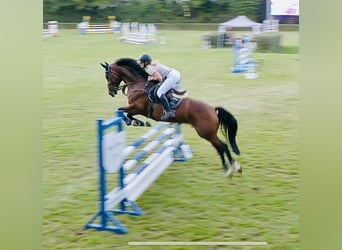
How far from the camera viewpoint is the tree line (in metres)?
2.48

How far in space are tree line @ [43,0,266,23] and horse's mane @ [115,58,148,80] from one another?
0.19 meters

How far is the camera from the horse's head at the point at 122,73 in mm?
Result: 2492

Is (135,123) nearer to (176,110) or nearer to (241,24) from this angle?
(176,110)

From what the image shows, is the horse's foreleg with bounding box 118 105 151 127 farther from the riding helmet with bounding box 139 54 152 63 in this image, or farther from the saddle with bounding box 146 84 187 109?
the riding helmet with bounding box 139 54 152 63

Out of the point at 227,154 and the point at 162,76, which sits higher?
the point at 162,76

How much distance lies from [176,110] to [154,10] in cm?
49

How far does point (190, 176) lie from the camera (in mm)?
2504

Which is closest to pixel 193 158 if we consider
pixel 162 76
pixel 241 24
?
pixel 162 76

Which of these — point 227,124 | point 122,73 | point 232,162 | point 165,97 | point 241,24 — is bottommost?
point 232,162

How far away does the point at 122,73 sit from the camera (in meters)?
2.50

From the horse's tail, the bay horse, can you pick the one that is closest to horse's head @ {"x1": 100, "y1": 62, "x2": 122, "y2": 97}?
the bay horse

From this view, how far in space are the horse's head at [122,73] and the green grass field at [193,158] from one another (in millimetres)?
31
